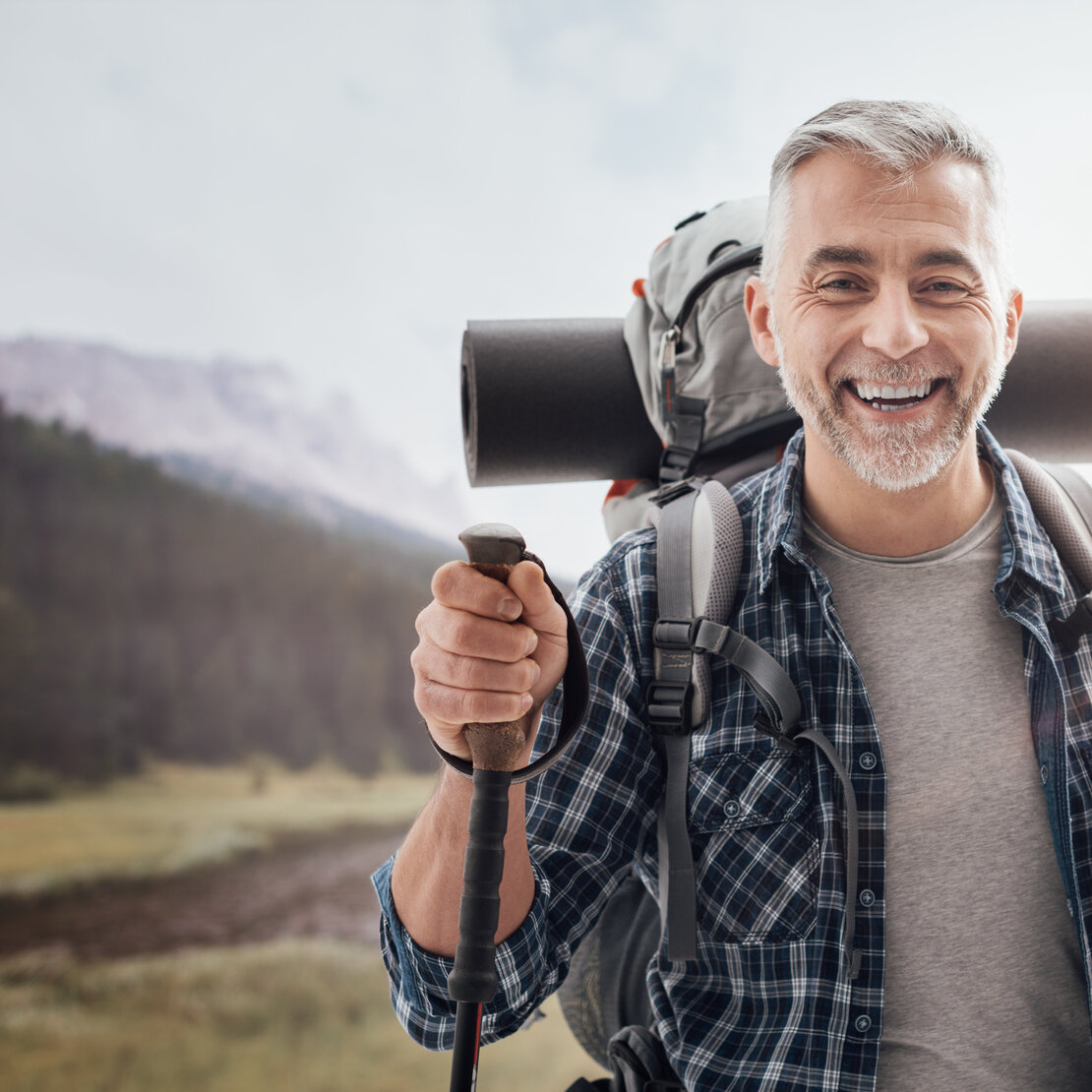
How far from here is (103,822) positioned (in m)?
5.20

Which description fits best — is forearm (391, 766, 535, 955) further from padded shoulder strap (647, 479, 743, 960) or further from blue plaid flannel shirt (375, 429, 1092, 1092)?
padded shoulder strap (647, 479, 743, 960)

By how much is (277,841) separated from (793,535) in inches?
201

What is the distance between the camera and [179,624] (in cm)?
575

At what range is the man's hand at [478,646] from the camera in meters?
0.60

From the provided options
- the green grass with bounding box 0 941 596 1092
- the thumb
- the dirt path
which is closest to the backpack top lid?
the thumb

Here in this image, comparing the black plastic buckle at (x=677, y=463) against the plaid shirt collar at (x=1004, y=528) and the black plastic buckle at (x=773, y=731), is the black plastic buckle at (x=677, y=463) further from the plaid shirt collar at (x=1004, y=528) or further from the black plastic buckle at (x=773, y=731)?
the black plastic buckle at (x=773, y=731)

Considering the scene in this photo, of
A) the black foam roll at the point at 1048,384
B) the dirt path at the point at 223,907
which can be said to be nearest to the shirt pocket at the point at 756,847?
the black foam roll at the point at 1048,384

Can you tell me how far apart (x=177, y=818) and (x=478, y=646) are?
5509 millimetres

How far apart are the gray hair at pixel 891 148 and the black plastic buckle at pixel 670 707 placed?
0.49m

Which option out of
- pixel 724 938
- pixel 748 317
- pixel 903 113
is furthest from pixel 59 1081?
pixel 903 113

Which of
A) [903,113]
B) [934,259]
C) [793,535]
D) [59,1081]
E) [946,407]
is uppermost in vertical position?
[903,113]

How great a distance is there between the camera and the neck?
95 centimetres

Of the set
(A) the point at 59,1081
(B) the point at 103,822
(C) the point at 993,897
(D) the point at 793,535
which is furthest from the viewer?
(B) the point at 103,822

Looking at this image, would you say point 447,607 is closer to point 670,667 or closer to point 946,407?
point 670,667
